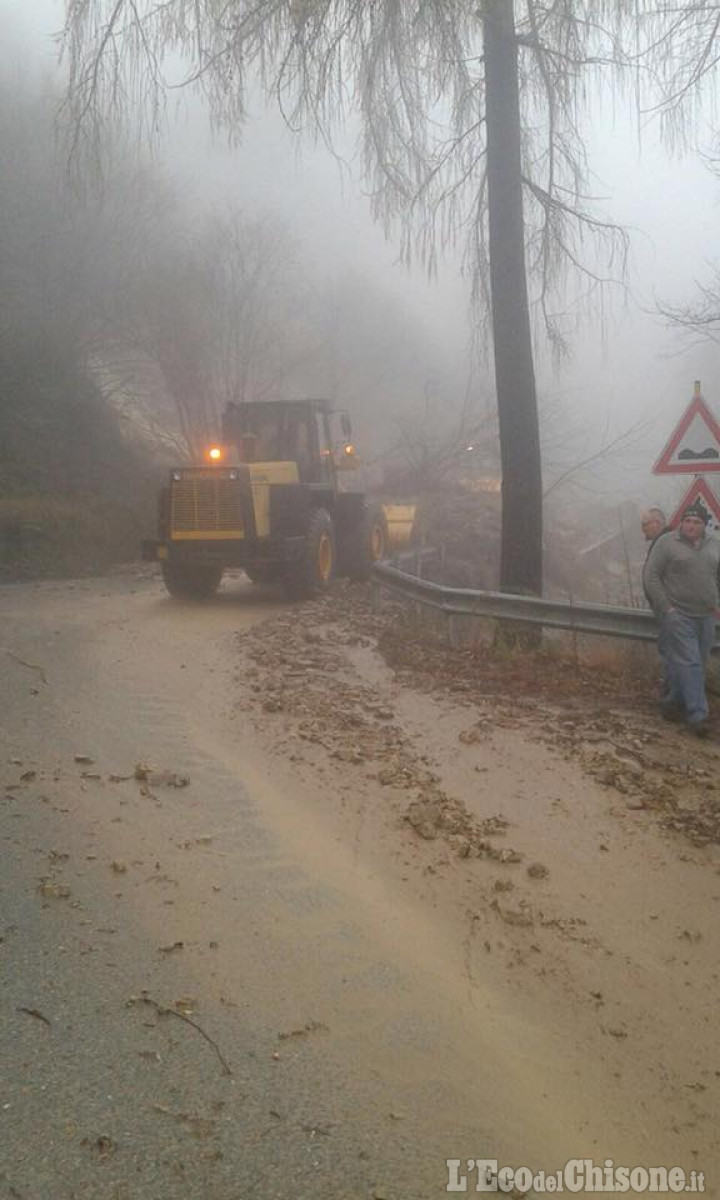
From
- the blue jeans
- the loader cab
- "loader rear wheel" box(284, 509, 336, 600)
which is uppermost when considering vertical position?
the loader cab

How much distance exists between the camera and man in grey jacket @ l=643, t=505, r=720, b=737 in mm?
7062

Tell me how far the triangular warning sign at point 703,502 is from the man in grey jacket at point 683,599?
473 millimetres

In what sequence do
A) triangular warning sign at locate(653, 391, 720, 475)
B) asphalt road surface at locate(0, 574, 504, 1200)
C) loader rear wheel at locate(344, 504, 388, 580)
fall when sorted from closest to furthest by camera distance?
asphalt road surface at locate(0, 574, 504, 1200) → triangular warning sign at locate(653, 391, 720, 475) → loader rear wheel at locate(344, 504, 388, 580)

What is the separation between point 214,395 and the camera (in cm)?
2486

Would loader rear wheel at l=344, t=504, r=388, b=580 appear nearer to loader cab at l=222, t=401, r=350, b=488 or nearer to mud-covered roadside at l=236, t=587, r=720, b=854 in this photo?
loader cab at l=222, t=401, r=350, b=488

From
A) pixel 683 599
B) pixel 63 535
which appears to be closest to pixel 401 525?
pixel 63 535

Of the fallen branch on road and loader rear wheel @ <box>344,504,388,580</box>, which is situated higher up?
loader rear wheel @ <box>344,504,388,580</box>

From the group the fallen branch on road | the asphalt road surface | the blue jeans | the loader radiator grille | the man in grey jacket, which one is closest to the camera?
the asphalt road surface

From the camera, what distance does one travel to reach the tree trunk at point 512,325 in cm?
944

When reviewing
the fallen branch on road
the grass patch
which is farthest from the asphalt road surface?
the grass patch

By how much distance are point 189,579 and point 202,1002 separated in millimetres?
9837

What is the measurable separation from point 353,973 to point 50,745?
2.90 meters

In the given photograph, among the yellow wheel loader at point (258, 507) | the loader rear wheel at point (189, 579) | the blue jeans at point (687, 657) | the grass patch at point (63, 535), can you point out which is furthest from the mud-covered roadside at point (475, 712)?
the grass patch at point (63, 535)

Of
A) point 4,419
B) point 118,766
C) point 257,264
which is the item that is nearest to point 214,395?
point 257,264
